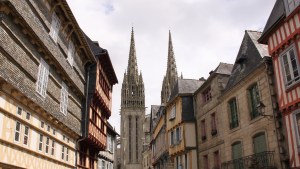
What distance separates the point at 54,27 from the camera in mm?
13898

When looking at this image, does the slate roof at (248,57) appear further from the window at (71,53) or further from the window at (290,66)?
the window at (71,53)

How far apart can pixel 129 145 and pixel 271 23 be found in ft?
251

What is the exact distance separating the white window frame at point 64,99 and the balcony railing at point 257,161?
900 centimetres

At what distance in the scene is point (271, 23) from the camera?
1437 cm

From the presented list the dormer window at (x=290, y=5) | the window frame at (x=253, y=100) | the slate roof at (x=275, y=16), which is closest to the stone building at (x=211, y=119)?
the window frame at (x=253, y=100)

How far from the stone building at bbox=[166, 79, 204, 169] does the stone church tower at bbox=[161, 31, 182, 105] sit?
213 feet

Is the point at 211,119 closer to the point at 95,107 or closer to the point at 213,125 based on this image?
the point at 213,125

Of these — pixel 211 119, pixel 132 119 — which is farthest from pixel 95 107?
pixel 132 119

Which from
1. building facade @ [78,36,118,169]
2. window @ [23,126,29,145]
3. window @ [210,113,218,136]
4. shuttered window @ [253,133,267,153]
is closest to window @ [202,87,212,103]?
window @ [210,113,218,136]

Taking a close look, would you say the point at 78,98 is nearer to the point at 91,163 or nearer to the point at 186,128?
the point at 91,163

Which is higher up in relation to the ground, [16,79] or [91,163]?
[16,79]

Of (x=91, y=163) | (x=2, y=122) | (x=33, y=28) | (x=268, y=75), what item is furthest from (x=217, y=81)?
(x=2, y=122)

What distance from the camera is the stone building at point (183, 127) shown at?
23609 mm

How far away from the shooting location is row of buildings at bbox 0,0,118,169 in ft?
31.9
